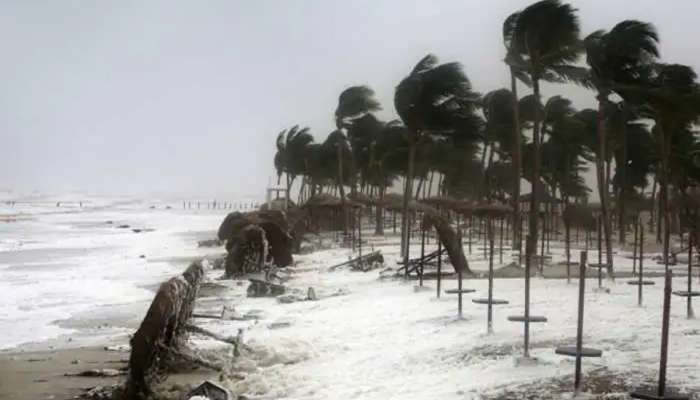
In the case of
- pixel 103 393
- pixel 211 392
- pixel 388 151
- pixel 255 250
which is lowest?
pixel 103 393

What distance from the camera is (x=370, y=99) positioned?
48.8m

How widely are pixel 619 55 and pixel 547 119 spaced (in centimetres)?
2664

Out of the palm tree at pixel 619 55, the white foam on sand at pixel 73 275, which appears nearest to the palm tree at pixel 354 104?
the white foam on sand at pixel 73 275

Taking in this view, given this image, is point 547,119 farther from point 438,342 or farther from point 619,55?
point 438,342

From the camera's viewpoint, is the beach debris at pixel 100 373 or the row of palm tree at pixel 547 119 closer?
the beach debris at pixel 100 373

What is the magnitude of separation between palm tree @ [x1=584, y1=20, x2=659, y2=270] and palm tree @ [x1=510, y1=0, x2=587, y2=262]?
2495 millimetres

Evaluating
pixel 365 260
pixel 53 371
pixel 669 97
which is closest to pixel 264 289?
pixel 365 260

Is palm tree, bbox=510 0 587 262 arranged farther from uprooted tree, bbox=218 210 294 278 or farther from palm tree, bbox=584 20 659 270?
uprooted tree, bbox=218 210 294 278

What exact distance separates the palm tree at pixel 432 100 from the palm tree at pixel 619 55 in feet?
35.0

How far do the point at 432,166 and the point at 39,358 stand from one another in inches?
1788

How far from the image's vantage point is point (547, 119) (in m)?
48.8

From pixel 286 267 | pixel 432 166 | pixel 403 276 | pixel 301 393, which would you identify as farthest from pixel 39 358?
pixel 432 166

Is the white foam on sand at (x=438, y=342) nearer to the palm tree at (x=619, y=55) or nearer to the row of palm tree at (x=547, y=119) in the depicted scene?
the row of palm tree at (x=547, y=119)

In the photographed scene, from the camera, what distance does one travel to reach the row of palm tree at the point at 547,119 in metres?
23.2
